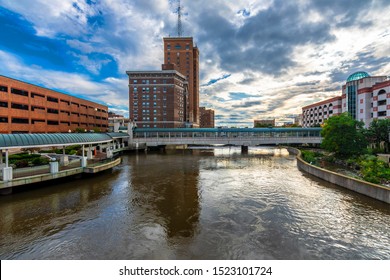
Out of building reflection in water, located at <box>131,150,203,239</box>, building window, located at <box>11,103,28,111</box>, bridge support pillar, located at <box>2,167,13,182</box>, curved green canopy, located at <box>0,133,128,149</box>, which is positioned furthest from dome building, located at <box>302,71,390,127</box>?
building window, located at <box>11,103,28,111</box>

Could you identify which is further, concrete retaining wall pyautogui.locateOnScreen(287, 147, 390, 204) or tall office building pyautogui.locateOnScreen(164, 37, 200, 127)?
tall office building pyautogui.locateOnScreen(164, 37, 200, 127)

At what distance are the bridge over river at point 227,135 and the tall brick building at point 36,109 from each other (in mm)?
21445

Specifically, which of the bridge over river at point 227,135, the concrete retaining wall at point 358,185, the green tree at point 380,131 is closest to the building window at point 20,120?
the bridge over river at point 227,135

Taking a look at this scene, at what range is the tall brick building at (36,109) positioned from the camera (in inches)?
1592

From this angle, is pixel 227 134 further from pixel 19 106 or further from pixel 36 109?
pixel 19 106

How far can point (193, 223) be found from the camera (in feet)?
41.7

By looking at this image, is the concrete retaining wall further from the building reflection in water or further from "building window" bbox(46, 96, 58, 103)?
"building window" bbox(46, 96, 58, 103)

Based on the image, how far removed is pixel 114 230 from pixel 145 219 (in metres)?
2.22

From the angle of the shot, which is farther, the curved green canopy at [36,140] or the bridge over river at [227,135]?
the bridge over river at [227,135]

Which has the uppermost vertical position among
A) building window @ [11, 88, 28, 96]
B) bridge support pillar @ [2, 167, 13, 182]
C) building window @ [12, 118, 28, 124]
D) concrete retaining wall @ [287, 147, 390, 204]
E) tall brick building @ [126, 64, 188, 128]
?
tall brick building @ [126, 64, 188, 128]

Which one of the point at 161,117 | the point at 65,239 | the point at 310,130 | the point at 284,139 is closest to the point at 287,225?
the point at 65,239

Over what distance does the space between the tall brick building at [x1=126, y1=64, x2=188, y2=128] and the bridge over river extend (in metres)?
38.0

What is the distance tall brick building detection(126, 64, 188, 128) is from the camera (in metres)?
99.2

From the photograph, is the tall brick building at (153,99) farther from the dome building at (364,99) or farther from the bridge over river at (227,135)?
the dome building at (364,99)
